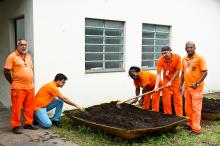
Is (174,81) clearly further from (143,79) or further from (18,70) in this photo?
(18,70)

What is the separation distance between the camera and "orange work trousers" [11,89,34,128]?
5.60m

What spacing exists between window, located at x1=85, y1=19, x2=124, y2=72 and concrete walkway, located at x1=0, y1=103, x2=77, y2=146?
246 centimetres

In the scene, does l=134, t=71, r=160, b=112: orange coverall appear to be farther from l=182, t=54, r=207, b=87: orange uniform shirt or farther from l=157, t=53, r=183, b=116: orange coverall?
l=182, t=54, r=207, b=87: orange uniform shirt

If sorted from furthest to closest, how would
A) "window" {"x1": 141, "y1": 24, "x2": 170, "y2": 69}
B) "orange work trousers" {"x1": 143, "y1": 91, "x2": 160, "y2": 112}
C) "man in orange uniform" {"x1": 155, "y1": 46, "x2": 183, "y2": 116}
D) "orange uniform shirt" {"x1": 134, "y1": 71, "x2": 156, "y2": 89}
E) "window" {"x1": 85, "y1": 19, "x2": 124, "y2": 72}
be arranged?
"window" {"x1": 141, "y1": 24, "x2": 170, "y2": 69} < "window" {"x1": 85, "y1": 19, "x2": 124, "y2": 72} < "orange work trousers" {"x1": 143, "y1": 91, "x2": 160, "y2": 112} < "man in orange uniform" {"x1": 155, "y1": 46, "x2": 183, "y2": 116} < "orange uniform shirt" {"x1": 134, "y1": 71, "x2": 156, "y2": 89}

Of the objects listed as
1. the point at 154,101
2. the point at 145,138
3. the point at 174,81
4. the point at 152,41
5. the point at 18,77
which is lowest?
the point at 145,138

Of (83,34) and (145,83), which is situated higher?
(83,34)

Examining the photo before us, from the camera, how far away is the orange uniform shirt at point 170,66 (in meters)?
6.48

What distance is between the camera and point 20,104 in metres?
5.64

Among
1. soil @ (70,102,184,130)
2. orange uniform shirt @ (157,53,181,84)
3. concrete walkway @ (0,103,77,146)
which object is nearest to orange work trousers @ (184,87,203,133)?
soil @ (70,102,184,130)

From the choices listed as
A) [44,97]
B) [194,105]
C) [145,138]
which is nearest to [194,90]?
[194,105]

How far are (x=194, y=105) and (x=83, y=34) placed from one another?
3.20 metres

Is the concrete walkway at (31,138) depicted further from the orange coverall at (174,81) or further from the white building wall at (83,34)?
the orange coverall at (174,81)

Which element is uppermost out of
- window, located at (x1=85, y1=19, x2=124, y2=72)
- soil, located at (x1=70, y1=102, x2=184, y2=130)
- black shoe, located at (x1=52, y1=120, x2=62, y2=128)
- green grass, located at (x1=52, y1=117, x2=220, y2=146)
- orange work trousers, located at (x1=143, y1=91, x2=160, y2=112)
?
window, located at (x1=85, y1=19, x2=124, y2=72)

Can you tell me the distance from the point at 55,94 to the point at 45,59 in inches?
46.1
